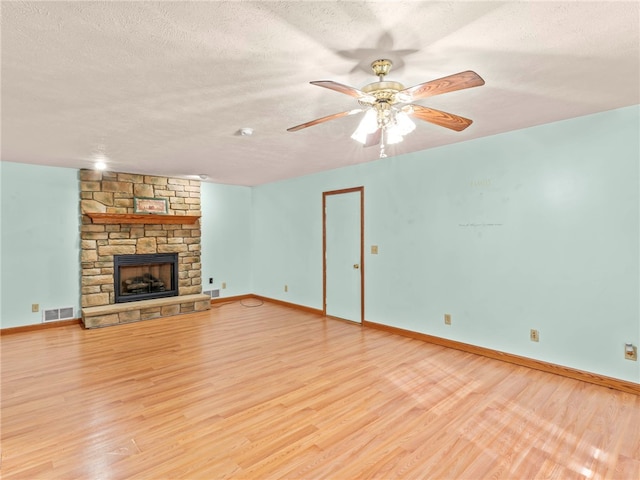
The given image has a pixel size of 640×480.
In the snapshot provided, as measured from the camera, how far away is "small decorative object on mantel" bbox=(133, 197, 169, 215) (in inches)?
219

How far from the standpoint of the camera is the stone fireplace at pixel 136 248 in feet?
16.9

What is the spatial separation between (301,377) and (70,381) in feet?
6.82

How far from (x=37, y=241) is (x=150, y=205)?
5.10 feet

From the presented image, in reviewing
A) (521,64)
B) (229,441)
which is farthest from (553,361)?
(229,441)

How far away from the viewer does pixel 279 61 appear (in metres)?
1.98

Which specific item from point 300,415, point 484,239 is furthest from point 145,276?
point 484,239

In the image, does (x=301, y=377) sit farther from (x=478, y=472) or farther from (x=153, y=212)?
(x=153, y=212)

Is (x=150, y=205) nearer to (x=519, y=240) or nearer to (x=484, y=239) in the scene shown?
(x=484, y=239)

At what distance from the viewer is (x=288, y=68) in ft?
6.79

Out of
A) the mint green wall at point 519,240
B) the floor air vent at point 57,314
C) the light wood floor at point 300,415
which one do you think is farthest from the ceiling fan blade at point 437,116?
the floor air vent at point 57,314

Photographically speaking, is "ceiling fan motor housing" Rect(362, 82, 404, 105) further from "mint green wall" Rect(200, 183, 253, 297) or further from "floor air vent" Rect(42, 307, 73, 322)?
"floor air vent" Rect(42, 307, 73, 322)

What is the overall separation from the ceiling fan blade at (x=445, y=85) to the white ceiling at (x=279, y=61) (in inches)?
9.6

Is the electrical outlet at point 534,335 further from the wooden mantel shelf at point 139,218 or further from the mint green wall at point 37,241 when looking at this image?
the mint green wall at point 37,241

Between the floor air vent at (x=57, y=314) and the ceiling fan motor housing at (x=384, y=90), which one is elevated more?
the ceiling fan motor housing at (x=384, y=90)
